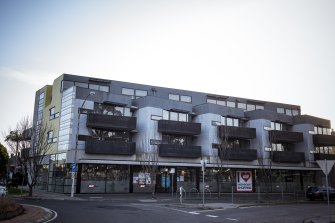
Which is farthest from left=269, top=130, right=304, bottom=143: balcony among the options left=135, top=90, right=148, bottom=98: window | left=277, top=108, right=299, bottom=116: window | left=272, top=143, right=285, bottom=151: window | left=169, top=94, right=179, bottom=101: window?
left=135, top=90, right=148, bottom=98: window

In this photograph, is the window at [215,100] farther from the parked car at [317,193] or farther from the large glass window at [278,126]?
the parked car at [317,193]

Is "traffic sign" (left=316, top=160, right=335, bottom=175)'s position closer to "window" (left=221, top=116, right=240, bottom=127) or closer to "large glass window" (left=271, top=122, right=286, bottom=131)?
"window" (left=221, top=116, right=240, bottom=127)

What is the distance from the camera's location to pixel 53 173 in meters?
37.9

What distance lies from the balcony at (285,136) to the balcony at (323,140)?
8.07 feet

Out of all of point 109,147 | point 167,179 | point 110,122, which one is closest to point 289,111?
point 167,179

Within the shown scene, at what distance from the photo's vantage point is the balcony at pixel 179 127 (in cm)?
4003

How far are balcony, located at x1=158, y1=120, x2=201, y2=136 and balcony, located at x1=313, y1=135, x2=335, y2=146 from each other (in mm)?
19971

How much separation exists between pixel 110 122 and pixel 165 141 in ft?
25.9

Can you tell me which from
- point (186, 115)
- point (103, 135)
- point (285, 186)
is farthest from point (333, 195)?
point (103, 135)

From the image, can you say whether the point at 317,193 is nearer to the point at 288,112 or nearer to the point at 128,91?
the point at 128,91

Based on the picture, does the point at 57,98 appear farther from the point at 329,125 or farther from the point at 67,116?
the point at 329,125

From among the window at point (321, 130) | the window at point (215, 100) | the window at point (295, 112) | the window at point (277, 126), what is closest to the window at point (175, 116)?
the window at point (215, 100)

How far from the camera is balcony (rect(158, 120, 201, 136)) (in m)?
40.0

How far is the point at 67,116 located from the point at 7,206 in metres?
23.1
